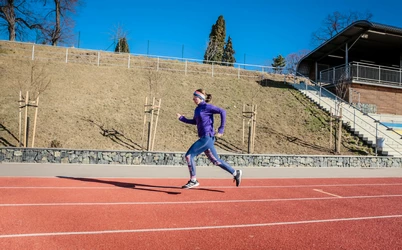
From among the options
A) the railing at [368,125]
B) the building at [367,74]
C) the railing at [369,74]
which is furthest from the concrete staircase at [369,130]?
the railing at [369,74]

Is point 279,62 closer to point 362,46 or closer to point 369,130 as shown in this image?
point 362,46

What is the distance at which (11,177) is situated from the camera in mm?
8141

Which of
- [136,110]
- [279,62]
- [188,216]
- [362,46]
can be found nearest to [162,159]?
[136,110]

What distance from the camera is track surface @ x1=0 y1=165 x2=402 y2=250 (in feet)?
11.9

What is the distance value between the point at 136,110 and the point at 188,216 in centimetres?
1512

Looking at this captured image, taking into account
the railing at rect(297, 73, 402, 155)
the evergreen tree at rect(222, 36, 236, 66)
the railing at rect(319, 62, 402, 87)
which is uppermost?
the evergreen tree at rect(222, 36, 236, 66)

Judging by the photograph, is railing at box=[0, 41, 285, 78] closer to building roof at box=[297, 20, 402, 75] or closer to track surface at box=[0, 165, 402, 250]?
building roof at box=[297, 20, 402, 75]

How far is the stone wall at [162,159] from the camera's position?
11586 millimetres

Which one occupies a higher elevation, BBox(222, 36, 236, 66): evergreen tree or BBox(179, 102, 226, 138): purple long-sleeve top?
BBox(222, 36, 236, 66): evergreen tree

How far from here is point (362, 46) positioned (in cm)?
2966

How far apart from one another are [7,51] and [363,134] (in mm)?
28705

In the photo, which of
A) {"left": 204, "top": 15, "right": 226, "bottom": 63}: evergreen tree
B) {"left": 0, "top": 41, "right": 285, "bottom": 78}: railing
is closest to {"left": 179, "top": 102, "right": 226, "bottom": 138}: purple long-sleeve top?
{"left": 0, "top": 41, "right": 285, "bottom": 78}: railing

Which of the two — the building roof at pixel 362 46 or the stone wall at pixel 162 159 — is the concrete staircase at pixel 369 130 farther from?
the building roof at pixel 362 46

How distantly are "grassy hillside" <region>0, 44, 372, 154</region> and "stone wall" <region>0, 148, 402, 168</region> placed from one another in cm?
204
